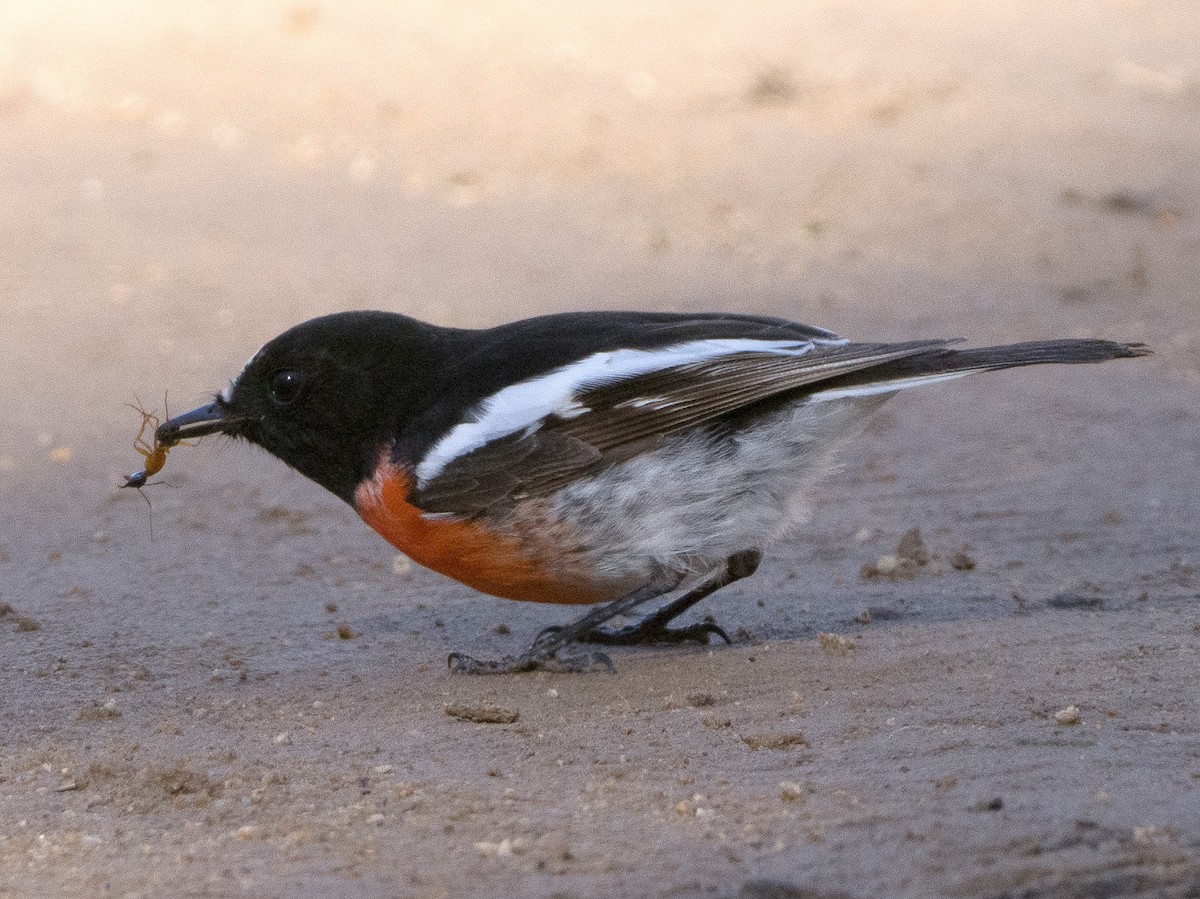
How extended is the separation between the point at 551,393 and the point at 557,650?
0.84 m

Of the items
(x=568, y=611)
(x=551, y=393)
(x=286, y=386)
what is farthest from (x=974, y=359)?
(x=286, y=386)

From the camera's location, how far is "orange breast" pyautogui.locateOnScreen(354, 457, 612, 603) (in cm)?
499

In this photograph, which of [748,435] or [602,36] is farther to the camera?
[602,36]

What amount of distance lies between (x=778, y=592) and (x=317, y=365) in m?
1.96

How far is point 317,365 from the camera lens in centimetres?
522

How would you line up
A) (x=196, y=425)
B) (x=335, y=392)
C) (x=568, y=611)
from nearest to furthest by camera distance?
(x=335, y=392), (x=196, y=425), (x=568, y=611)

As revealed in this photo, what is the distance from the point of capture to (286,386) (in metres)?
5.25

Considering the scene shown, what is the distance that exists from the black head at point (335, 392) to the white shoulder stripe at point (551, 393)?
247 millimetres

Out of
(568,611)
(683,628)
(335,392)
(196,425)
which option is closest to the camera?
(335,392)

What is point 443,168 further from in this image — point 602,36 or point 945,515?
point 945,515

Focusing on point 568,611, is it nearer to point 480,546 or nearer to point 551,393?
point 480,546

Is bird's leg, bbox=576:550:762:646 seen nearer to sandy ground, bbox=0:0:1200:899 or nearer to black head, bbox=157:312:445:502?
sandy ground, bbox=0:0:1200:899

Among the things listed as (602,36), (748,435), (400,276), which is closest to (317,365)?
(748,435)

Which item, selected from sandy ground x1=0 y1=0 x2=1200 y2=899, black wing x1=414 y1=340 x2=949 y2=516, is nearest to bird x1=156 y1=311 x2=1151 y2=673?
black wing x1=414 y1=340 x2=949 y2=516
